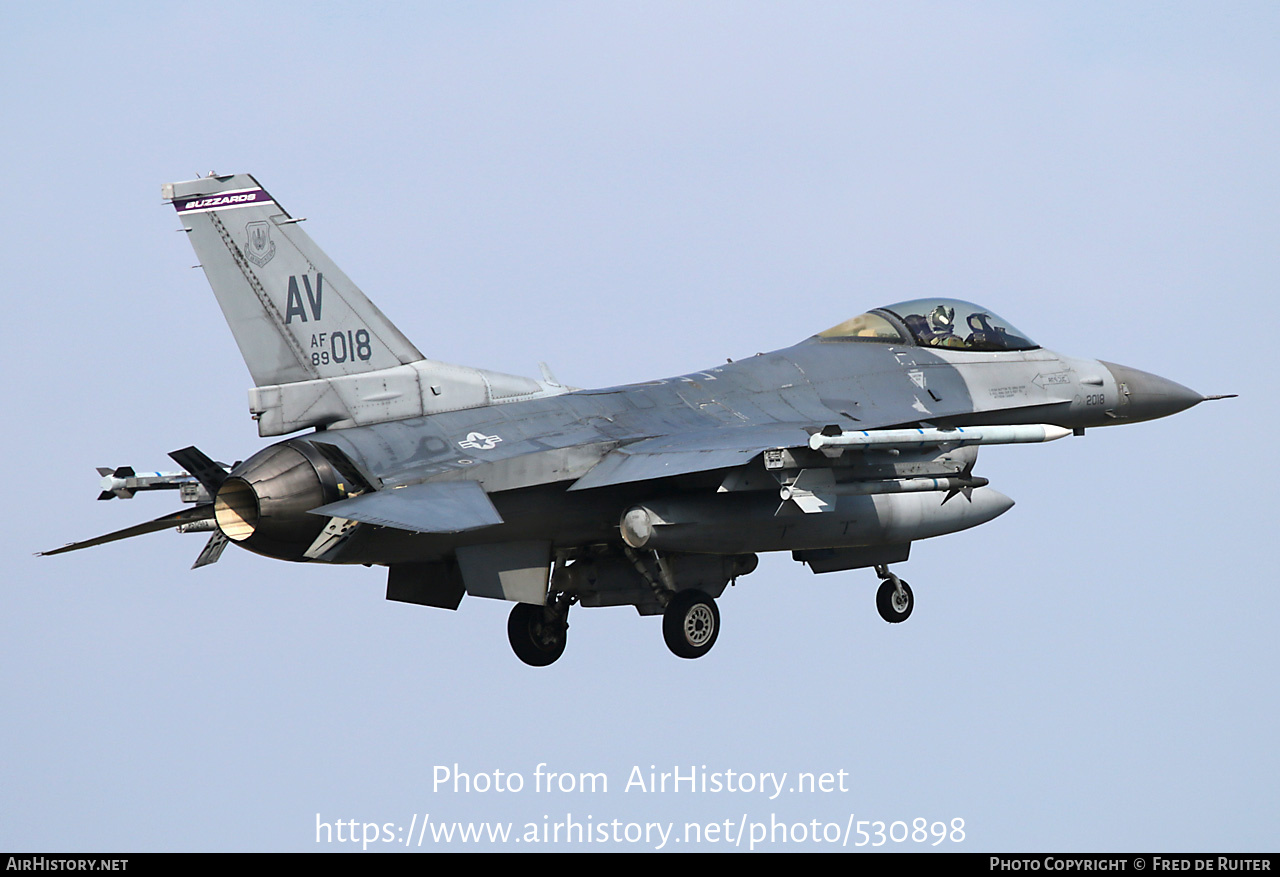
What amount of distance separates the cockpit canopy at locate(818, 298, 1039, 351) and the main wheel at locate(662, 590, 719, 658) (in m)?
3.63

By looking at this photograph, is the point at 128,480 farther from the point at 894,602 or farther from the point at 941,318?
the point at 941,318

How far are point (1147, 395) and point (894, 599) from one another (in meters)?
3.85

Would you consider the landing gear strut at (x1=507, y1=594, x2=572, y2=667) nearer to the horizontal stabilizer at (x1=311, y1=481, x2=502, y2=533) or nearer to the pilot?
the horizontal stabilizer at (x1=311, y1=481, x2=502, y2=533)

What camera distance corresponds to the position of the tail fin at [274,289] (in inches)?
623

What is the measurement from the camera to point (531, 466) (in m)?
15.7

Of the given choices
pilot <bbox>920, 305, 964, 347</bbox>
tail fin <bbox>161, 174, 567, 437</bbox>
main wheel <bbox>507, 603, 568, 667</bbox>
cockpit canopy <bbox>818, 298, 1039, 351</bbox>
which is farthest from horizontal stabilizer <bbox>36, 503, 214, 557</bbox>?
pilot <bbox>920, 305, 964, 347</bbox>

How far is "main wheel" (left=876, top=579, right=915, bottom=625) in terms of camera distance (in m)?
19.1

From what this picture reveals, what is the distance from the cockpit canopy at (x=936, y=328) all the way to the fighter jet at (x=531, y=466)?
819 mm

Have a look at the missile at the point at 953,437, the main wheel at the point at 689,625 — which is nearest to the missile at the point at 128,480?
the main wheel at the point at 689,625

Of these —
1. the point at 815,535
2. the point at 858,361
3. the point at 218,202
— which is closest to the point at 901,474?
the point at 815,535

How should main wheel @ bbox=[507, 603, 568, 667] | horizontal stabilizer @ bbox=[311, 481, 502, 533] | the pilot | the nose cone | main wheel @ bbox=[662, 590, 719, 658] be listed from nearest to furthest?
1. horizontal stabilizer @ bbox=[311, 481, 502, 533]
2. main wheel @ bbox=[662, 590, 719, 658]
3. main wheel @ bbox=[507, 603, 568, 667]
4. the pilot
5. the nose cone

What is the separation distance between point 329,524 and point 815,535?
4.95 metres

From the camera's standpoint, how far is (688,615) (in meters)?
17.1

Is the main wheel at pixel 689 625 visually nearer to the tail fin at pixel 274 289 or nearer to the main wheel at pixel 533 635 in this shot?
the main wheel at pixel 533 635
